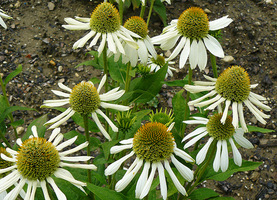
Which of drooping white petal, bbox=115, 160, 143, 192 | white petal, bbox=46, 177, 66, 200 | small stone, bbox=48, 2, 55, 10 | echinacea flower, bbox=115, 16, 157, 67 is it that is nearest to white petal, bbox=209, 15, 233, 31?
echinacea flower, bbox=115, 16, 157, 67

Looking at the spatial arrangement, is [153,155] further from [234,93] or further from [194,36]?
[194,36]

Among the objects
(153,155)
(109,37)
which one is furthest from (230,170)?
(109,37)

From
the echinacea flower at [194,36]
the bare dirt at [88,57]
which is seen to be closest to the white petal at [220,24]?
the echinacea flower at [194,36]

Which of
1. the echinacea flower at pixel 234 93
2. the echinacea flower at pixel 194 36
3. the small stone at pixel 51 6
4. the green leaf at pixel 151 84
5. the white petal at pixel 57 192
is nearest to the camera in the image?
the white petal at pixel 57 192

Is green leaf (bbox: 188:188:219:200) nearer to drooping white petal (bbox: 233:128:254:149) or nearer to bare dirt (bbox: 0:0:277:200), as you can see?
drooping white petal (bbox: 233:128:254:149)

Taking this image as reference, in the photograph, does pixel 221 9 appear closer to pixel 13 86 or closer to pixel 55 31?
pixel 55 31

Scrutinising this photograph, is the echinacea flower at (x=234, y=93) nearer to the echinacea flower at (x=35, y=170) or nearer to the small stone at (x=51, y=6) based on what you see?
the echinacea flower at (x=35, y=170)
